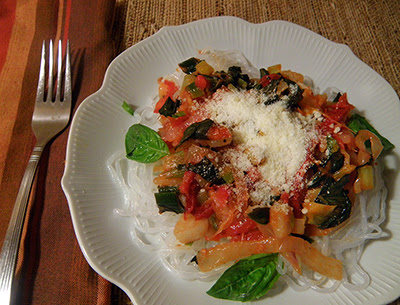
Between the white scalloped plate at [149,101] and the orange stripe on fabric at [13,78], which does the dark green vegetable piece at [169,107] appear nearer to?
the white scalloped plate at [149,101]

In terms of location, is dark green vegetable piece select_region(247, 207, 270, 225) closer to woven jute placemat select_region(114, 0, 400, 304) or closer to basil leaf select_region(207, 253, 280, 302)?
basil leaf select_region(207, 253, 280, 302)

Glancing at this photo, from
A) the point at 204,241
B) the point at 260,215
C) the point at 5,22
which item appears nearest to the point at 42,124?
the point at 5,22

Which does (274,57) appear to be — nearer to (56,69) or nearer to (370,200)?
(370,200)

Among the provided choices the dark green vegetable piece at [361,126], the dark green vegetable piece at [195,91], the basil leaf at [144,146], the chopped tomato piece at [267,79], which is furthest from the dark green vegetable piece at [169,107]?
the dark green vegetable piece at [361,126]

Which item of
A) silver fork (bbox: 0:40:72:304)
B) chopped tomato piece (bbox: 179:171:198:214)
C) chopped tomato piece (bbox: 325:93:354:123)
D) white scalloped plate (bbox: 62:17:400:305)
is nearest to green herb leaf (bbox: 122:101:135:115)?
white scalloped plate (bbox: 62:17:400:305)

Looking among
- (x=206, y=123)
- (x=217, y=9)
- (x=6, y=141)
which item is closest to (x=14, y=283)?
(x=6, y=141)

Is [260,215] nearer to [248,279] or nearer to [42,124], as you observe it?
[248,279]
